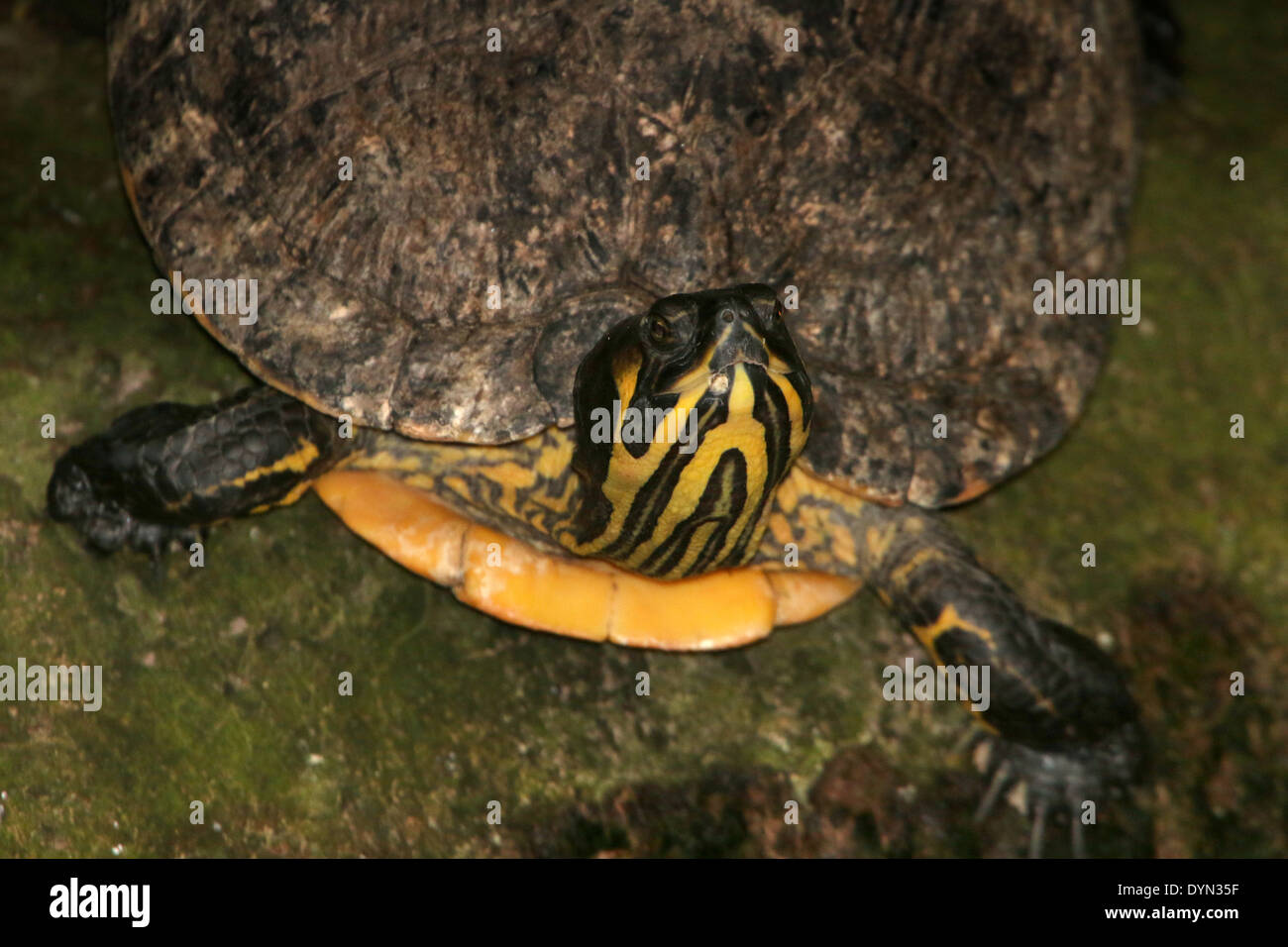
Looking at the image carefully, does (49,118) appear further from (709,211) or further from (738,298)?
(738,298)

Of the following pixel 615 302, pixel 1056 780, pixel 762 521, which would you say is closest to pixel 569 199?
pixel 615 302

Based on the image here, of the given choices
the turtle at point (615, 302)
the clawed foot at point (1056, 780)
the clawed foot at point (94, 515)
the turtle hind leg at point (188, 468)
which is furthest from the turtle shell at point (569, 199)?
the clawed foot at point (1056, 780)

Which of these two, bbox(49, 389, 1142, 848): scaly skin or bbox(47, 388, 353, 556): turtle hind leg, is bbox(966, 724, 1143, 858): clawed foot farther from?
bbox(47, 388, 353, 556): turtle hind leg

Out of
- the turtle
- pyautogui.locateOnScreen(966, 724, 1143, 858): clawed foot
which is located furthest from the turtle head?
pyautogui.locateOnScreen(966, 724, 1143, 858): clawed foot

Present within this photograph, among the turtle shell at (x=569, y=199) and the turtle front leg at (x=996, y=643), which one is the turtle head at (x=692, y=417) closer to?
the turtle shell at (x=569, y=199)

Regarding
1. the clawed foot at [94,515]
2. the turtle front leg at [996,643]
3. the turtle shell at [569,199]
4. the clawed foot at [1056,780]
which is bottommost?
the clawed foot at [1056,780]

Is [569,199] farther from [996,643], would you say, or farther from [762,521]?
[996,643]
